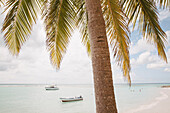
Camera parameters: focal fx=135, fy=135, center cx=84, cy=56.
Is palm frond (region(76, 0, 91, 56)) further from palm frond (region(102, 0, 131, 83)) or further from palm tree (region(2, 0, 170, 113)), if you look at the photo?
palm frond (region(102, 0, 131, 83))

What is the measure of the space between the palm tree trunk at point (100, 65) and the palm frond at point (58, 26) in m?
1.82

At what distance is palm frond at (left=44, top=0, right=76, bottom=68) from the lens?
11.8ft

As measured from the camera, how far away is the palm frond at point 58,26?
11.8ft

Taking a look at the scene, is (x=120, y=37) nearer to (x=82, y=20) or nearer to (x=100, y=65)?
(x=82, y=20)

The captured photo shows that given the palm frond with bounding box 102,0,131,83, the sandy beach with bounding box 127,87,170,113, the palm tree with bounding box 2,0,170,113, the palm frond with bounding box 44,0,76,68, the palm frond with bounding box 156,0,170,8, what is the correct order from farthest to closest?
1. the sandy beach with bounding box 127,87,170,113
2. the palm frond with bounding box 44,0,76,68
3. the palm frond with bounding box 102,0,131,83
4. the palm frond with bounding box 156,0,170,8
5. the palm tree with bounding box 2,0,170,113

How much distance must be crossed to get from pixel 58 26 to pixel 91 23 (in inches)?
76.3

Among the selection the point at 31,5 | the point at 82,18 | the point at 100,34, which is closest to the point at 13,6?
the point at 31,5

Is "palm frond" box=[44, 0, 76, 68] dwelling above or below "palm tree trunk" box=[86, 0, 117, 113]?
above

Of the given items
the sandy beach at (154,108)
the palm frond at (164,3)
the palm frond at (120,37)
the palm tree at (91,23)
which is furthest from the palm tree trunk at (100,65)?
the sandy beach at (154,108)

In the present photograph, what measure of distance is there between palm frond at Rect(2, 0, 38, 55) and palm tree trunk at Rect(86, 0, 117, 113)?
75.3 inches

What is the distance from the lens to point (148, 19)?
3.05m

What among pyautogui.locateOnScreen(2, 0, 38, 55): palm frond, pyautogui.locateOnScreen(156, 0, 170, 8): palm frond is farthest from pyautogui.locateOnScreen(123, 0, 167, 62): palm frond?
pyautogui.locateOnScreen(2, 0, 38, 55): palm frond

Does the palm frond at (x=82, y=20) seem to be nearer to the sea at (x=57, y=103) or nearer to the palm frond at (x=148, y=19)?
the palm frond at (x=148, y=19)

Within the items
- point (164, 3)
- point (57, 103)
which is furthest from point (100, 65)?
point (57, 103)
